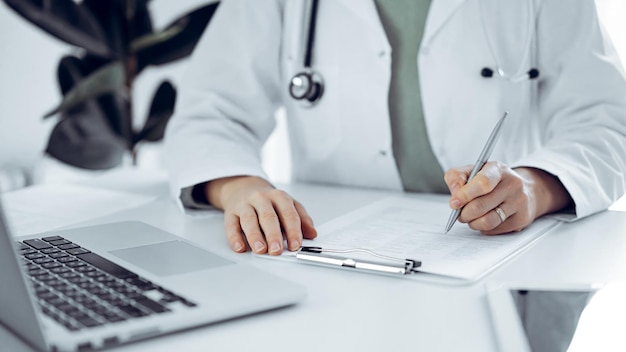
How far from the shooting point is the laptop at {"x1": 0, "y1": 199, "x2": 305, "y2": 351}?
0.49 meters

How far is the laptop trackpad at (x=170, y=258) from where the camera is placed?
0.64m

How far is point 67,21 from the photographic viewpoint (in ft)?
5.54

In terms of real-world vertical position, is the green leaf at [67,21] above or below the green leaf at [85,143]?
above

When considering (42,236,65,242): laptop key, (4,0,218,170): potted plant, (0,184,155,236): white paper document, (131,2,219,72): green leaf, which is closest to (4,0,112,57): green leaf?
(4,0,218,170): potted plant

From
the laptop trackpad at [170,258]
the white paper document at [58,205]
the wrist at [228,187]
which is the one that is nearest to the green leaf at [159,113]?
the white paper document at [58,205]

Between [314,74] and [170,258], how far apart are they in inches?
21.4

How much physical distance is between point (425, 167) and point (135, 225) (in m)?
0.52

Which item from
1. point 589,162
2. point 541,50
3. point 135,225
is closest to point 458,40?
point 541,50

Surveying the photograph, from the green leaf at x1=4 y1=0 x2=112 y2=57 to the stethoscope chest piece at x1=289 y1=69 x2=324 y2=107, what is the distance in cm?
82

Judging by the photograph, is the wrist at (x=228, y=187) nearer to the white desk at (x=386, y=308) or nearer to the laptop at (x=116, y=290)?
the white desk at (x=386, y=308)

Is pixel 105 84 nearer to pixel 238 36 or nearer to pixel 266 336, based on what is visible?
pixel 238 36

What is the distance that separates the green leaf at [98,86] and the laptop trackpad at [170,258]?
107 cm

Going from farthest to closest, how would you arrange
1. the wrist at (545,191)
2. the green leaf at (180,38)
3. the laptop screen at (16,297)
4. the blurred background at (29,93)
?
the green leaf at (180,38)
the blurred background at (29,93)
the wrist at (545,191)
the laptop screen at (16,297)

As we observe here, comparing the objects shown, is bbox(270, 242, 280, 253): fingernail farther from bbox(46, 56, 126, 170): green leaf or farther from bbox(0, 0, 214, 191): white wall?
bbox(46, 56, 126, 170): green leaf
